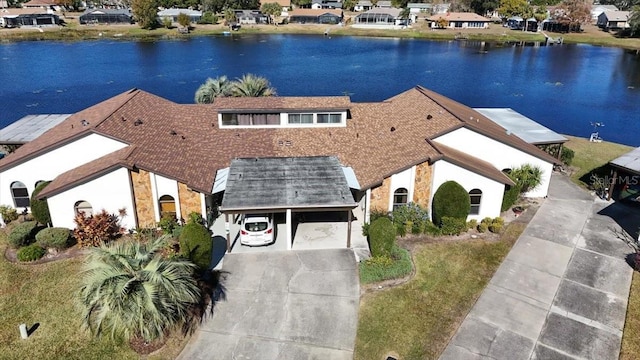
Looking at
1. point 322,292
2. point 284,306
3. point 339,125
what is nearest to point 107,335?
point 284,306

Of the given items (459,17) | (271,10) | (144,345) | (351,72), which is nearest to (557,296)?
(144,345)

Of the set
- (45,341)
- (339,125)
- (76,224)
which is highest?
(339,125)

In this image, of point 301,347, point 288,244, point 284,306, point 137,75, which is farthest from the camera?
point 137,75

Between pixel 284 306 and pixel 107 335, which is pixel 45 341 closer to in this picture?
pixel 107 335

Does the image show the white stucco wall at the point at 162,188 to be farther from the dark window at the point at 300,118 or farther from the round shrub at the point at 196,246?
the dark window at the point at 300,118

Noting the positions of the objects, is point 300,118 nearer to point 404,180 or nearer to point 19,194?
point 404,180

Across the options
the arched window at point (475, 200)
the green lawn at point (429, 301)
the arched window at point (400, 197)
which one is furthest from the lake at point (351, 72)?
the green lawn at point (429, 301)
